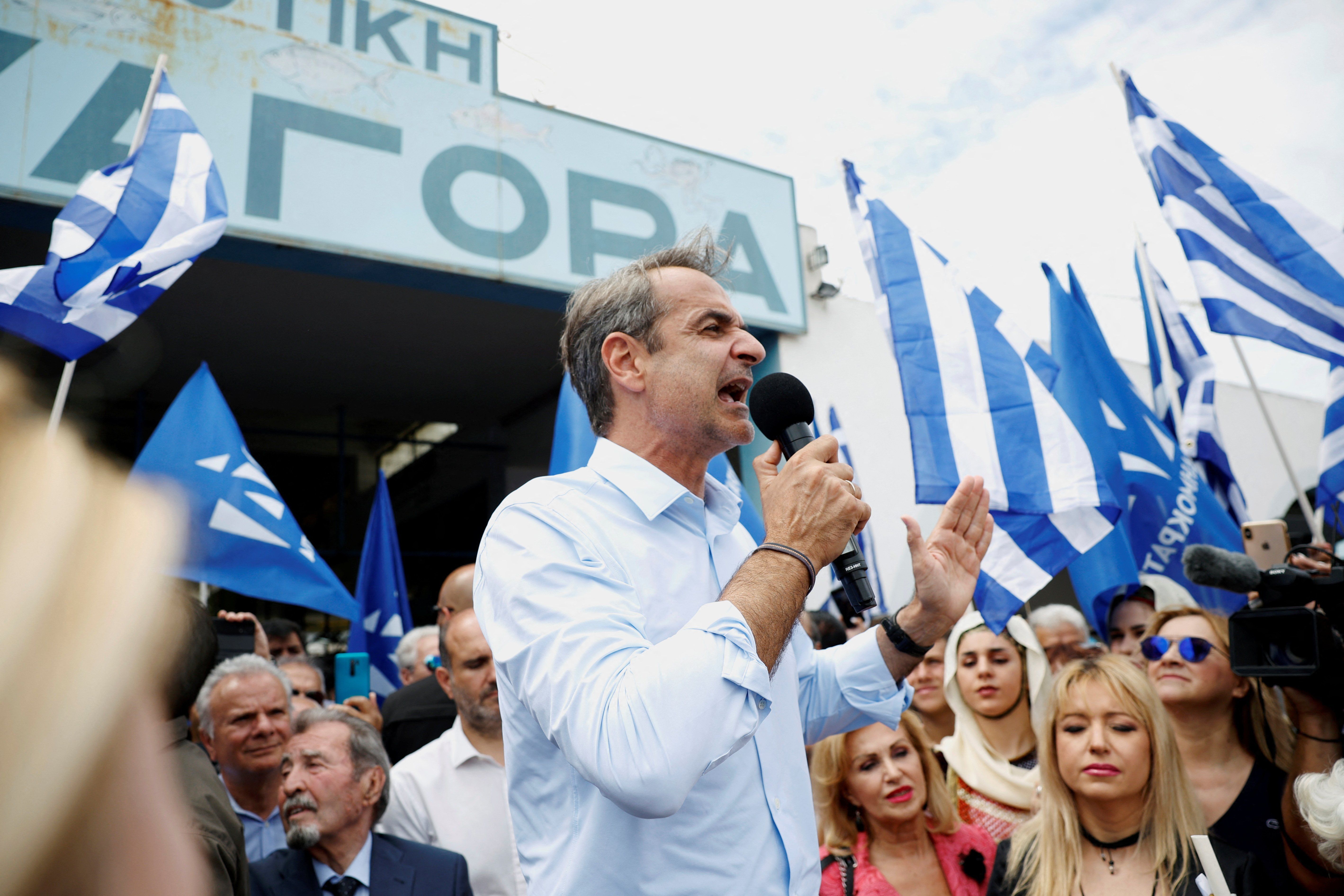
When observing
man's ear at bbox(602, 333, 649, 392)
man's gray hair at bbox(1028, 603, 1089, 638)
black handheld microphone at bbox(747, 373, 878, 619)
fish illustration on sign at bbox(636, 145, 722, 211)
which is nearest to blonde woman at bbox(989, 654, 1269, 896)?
black handheld microphone at bbox(747, 373, 878, 619)

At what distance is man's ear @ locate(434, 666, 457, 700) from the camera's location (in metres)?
3.73

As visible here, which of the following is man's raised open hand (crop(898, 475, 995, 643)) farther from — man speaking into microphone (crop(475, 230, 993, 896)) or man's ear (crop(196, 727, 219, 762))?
man's ear (crop(196, 727, 219, 762))

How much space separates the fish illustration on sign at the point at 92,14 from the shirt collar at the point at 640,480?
22.9ft

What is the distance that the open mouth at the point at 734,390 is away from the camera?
69.1 inches

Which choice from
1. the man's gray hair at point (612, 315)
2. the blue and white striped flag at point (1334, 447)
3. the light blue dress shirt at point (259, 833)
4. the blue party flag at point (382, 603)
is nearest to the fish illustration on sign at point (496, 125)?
the blue party flag at point (382, 603)

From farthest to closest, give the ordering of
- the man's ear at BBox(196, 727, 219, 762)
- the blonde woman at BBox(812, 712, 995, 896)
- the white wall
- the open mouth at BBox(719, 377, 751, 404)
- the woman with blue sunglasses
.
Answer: the white wall < the man's ear at BBox(196, 727, 219, 762) < the blonde woman at BBox(812, 712, 995, 896) < the woman with blue sunglasses < the open mouth at BBox(719, 377, 751, 404)

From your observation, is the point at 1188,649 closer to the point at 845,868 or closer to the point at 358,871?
the point at 845,868

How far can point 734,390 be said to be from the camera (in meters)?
1.79

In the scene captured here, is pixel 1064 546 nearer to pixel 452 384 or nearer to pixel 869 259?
pixel 869 259

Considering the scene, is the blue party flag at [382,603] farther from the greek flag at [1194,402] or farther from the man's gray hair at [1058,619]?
the greek flag at [1194,402]

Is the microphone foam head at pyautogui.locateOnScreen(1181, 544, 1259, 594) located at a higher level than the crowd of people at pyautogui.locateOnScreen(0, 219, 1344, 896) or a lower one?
higher

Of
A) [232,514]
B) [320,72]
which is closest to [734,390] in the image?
[232,514]

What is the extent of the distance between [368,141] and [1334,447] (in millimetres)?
6827

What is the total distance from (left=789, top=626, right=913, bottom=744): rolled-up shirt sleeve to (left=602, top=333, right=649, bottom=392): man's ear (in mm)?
595
